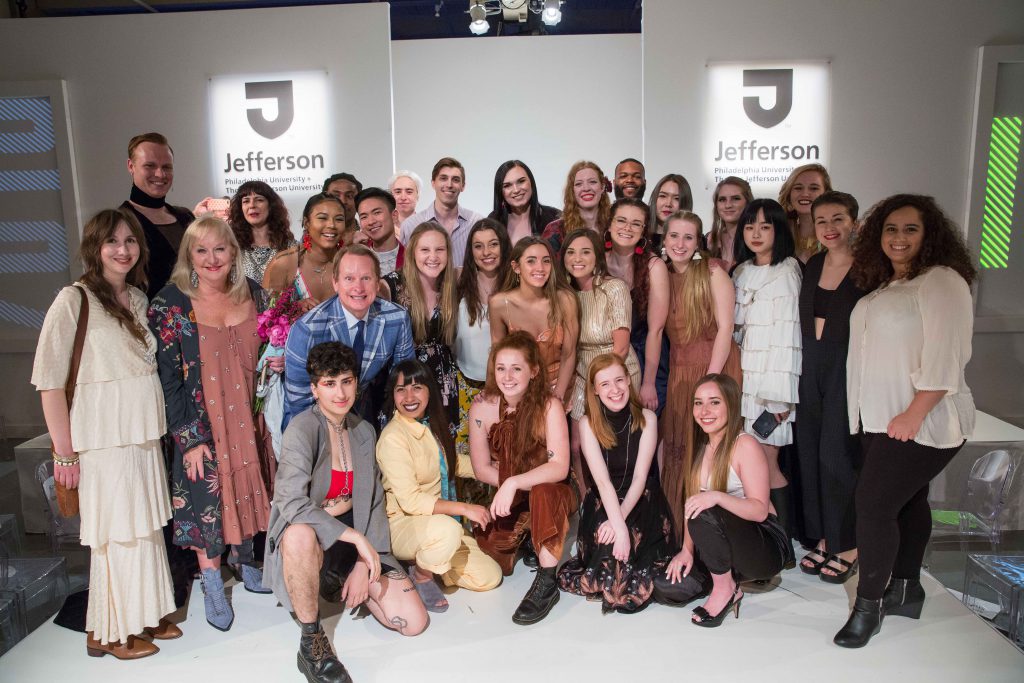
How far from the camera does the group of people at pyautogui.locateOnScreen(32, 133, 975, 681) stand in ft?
9.51

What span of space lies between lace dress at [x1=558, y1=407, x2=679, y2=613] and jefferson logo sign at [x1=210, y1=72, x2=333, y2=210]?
14.2 feet

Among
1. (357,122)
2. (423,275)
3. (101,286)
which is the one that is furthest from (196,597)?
(357,122)

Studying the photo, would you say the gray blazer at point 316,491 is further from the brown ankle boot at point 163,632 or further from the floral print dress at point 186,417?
the brown ankle boot at point 163,632

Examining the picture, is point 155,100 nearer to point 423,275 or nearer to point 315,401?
point 423,275

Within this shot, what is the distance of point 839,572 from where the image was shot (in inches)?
141

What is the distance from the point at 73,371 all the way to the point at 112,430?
0.90ft

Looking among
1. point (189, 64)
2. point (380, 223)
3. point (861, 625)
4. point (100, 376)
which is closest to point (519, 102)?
point (189, 64)

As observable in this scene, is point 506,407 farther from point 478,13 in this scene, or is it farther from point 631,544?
point 478,13

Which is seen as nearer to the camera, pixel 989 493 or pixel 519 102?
pixel 989 493

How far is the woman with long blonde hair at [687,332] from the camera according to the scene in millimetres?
3590

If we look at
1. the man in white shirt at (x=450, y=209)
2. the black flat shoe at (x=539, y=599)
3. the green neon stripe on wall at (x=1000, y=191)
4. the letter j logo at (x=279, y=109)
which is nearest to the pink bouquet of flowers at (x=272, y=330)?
the man in white shirt at (x=450, y=209)

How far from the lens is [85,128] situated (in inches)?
259

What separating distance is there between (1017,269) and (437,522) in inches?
239

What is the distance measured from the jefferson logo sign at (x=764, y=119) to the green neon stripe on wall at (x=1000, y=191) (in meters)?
1.49
